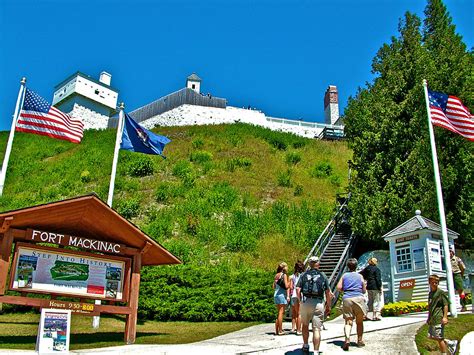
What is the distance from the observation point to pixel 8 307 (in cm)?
1478

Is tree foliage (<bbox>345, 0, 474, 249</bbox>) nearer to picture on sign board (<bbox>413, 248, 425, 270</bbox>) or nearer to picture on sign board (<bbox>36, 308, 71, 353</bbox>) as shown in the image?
picture on sign board (<bbox>413, 248, 425, 270</bbox>)

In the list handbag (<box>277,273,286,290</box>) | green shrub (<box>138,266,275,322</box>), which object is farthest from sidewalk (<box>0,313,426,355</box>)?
green shrub (<box>138,266,275,322</box>)

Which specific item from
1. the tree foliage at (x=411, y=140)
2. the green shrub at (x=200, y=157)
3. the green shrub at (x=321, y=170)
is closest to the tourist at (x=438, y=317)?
the tree foliage at (x=411, y=140)

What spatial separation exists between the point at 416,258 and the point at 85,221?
37.9 ft

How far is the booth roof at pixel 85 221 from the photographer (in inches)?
391

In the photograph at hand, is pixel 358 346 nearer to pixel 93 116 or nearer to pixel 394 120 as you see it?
pixel 394 120

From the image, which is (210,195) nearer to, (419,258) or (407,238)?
(407,238)

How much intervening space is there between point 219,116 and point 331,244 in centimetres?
3640

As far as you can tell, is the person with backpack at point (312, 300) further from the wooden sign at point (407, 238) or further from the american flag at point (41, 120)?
the american flag at point (41, 120)

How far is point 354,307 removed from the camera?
9125mm

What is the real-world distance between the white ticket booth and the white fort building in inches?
1428

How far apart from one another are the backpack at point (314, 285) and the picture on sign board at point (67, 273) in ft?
14.8

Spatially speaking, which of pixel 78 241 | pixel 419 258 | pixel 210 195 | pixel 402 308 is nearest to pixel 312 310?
pixel 78 241

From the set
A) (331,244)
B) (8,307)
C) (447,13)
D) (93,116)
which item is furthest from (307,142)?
(8,307)
